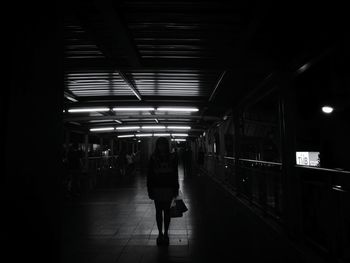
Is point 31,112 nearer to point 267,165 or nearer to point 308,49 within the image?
point 308,49

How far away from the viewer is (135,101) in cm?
1030

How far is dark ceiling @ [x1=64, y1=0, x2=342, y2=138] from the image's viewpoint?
4.14m

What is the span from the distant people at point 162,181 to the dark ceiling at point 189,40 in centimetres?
178

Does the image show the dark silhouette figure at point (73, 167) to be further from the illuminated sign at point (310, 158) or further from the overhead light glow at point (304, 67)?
the overhead light glow at point (304, 67)

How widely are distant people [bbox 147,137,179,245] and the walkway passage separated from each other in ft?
1.69

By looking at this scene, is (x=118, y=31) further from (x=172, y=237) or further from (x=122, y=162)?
(x=122, y=162)

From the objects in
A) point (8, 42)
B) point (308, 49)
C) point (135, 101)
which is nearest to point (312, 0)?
point (308, 49)

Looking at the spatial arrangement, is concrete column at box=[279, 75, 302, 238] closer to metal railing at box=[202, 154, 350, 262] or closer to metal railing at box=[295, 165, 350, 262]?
metal railing at box=[202, 154, 350, 262]

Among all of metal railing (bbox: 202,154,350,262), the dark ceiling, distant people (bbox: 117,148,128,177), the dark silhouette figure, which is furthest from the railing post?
distant people (bbox: 117,148,128,177)

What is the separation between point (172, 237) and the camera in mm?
5590

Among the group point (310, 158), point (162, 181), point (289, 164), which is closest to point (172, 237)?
point (162, 181)

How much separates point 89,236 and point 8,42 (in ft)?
15.0

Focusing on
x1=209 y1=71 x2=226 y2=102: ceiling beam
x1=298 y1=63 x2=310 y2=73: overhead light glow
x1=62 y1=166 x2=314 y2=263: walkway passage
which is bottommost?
x1=62 y1=166 x2=314 y2=263: walkway passage

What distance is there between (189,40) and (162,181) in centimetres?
246
